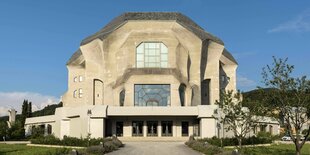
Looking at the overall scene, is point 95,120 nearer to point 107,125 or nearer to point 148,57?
point 107,125

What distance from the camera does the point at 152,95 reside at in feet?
Answer: 188

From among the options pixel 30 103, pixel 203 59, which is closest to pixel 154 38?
pixel 203 59

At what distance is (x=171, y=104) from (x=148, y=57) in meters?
8.01

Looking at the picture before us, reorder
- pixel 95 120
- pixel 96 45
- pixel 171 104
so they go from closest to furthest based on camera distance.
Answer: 1. pixel 95 120
2. pixel 171 104
3. pixel 96 45

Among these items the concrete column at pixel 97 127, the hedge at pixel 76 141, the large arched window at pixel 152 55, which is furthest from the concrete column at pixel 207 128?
the hedge at pixel 76 141

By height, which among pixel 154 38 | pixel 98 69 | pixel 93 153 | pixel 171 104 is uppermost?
pixel 154 38

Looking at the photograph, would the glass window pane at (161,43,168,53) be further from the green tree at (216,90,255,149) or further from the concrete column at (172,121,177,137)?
the green tree at (216,90,255,149)

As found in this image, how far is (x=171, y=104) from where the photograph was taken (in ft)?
185

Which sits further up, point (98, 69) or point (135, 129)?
point (98, 69)

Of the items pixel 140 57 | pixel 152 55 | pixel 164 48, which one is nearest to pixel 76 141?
pixel 140 57

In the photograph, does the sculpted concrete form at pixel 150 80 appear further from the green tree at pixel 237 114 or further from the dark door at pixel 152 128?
the green tree at pixel 237 114

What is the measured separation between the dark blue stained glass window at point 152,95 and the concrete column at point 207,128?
7331 millimetres

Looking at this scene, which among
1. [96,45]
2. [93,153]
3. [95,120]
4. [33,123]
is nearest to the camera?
[93,153]

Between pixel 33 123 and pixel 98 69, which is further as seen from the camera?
pixel 33 123
